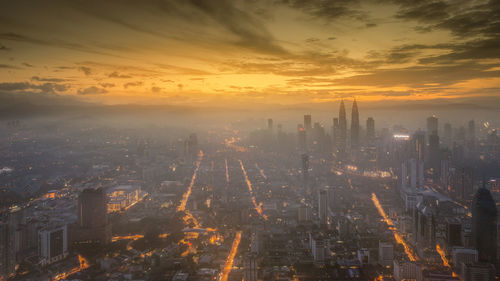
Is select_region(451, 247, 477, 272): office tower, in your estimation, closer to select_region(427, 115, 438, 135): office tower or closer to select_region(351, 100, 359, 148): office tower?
select_region(427, 115, 438, 135): office tower

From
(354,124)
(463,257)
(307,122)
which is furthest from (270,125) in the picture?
(463,257)

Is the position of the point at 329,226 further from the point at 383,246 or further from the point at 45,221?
the point at 45,221

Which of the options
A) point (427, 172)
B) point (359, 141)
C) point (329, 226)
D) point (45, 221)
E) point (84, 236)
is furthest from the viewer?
point (359, 141)

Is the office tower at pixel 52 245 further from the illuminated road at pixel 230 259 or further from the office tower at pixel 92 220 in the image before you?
the illuminated road at pixel 230 259

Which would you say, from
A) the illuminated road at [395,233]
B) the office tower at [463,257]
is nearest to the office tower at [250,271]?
the illuminated road at [395,233]

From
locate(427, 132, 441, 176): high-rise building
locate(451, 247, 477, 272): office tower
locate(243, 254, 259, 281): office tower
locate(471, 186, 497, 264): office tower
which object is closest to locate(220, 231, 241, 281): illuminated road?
locate(243, 254, 259, 281): office tower

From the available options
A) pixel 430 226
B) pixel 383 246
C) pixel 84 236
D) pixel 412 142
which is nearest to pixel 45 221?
pixel 84 236
